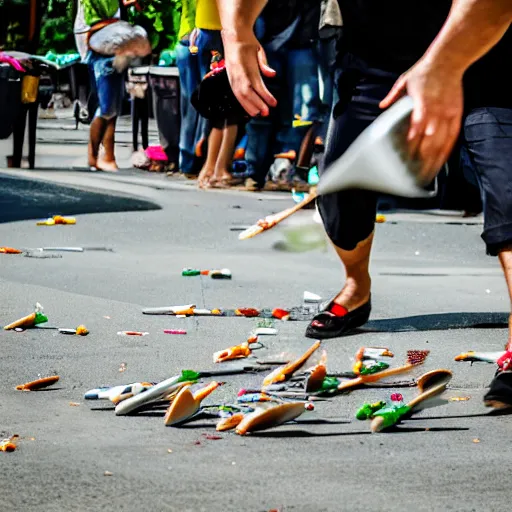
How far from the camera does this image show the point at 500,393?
15.6ft

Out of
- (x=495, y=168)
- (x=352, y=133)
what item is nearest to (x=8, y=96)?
(x=352, y=133)

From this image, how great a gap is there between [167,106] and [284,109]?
3270 mm

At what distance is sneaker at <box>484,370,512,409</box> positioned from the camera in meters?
4.75

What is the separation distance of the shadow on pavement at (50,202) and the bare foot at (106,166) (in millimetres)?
2258

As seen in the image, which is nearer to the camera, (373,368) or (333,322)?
(373,368)

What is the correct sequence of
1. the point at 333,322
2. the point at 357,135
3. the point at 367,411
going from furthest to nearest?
the point at 333,322
the point at 357,135
the point at 367,411

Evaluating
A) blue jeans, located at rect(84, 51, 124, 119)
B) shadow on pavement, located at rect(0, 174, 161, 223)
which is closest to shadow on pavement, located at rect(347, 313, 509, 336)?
shadow on pavement, located at rect(0, 174, 161, 223)

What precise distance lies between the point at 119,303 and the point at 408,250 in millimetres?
2816

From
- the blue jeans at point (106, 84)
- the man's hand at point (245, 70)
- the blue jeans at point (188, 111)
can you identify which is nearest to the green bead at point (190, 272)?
the man's hand at point (245, 70)

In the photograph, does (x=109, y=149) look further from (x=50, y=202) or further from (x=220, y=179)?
(x=50, y=202)

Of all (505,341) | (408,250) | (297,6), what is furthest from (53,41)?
(505,341)

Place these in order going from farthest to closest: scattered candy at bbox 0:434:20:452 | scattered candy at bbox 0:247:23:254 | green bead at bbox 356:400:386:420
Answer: scattered candy at bbox 0:247:23:254
green bead at bbox 356:400:386:420
scattered candy at bbox 0:434:20:452

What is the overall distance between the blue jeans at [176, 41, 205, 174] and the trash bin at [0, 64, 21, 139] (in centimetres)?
164

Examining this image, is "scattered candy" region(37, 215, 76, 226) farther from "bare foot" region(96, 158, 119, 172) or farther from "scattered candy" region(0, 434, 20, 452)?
"scattered candy" region(0, 434, 20, 452)
